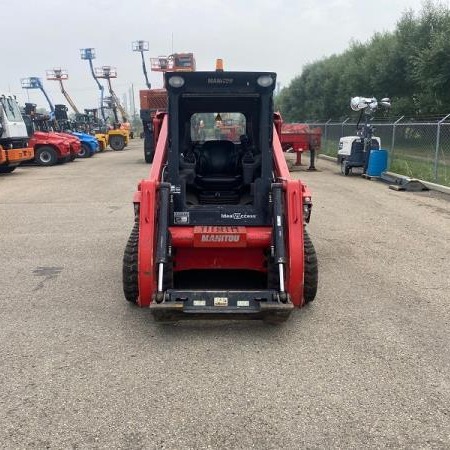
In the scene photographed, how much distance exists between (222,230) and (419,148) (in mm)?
12919

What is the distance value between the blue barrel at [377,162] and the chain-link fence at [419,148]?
0.74 m

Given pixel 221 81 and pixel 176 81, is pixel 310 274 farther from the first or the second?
pixel 176 81

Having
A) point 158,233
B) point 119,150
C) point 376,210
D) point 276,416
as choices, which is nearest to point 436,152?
point 376,210

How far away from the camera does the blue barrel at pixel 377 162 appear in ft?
48.4

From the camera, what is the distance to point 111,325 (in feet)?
14.3

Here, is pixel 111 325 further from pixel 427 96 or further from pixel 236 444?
pixel 427 96

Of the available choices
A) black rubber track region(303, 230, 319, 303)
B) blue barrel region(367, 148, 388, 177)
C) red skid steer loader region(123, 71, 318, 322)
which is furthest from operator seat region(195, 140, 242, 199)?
blue barrel region(367, 148, 388, 177)

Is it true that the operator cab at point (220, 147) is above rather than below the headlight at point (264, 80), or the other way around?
below

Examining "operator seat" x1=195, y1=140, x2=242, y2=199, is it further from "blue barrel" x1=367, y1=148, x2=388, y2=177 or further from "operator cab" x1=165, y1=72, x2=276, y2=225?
"blue barrel" x1=367, y1=148, x2=388, y2=177

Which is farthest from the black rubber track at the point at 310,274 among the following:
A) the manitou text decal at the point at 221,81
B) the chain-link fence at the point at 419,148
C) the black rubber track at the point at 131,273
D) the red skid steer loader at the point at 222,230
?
the chain-link fence at the point at 419,148

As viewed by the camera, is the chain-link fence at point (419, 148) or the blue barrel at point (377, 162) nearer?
the chain-link fence at point (419, 148)

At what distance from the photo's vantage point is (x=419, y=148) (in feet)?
51.2

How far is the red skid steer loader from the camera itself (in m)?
4.08

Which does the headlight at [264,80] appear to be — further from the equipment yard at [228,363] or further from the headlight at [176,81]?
the equipment yard at [228,363]
